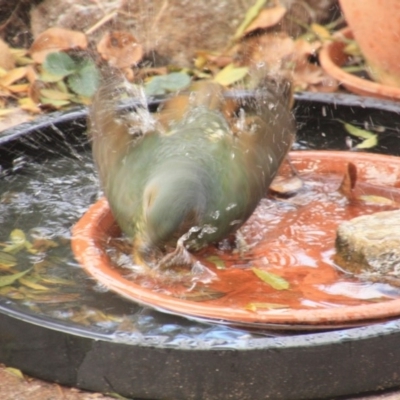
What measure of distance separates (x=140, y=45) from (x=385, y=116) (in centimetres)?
217

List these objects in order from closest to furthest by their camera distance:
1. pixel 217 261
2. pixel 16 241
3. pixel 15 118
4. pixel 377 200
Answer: pixel 217 261 → pixel 16 241 → pixel 377 200 → pixel 15 118

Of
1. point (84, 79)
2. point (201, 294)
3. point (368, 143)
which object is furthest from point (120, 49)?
point (201, 294)

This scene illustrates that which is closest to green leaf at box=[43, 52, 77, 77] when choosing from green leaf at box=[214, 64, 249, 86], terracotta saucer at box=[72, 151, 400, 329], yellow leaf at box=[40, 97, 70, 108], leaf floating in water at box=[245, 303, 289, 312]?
yellow leaf at box=[40, 97, 70, 108]

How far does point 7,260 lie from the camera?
3.30 meters

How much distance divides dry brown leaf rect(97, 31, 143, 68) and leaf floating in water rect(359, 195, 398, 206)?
2438mm

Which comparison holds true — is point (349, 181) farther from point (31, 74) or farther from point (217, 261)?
point (31, 74)

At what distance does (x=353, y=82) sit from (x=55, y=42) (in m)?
1.96

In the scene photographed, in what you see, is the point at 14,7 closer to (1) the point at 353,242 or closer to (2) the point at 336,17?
(2) the point at 336,17

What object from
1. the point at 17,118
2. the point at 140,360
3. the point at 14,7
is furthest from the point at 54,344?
the point at 14,7

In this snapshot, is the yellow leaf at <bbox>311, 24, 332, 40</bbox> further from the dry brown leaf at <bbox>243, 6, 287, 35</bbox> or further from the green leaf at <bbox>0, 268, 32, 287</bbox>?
the green leaf at <bbox>0, 268, 32, 287</bbox>

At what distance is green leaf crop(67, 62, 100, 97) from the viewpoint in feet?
18.9

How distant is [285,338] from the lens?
8.33ft

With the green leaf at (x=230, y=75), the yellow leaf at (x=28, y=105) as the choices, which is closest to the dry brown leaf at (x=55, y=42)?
the yellow leaf at (x=28, y=105)

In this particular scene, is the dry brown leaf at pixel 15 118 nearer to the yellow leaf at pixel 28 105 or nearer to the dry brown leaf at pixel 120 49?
the yellow leaf at pixel 28 105
